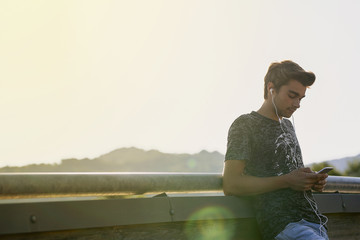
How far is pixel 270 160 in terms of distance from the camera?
12.3 feet

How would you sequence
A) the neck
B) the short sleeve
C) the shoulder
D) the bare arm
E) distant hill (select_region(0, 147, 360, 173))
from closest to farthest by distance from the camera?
the bare arm
the short sleeve
the shoulder
the neck
distant hill (select_region(0, 147, 360, 173))

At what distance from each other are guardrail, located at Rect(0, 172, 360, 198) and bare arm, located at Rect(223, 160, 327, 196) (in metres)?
0.07

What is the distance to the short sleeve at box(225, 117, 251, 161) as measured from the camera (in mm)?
3636

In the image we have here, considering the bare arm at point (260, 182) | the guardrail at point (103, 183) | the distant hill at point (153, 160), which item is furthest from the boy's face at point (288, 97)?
the distant hill at point (153, 160)

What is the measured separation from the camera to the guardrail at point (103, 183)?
2.48m

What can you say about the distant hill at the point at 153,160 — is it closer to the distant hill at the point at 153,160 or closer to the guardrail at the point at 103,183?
the distant hill at the point at 153,160

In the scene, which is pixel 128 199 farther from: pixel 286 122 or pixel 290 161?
pixel 286 122

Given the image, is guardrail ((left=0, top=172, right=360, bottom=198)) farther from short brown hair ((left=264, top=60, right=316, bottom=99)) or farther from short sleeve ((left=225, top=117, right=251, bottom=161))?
short brown hair ((left=264, top=60, right=316, bottom=99))

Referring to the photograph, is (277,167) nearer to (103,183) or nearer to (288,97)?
(288,97)

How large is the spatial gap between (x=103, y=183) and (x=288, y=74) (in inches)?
78.2

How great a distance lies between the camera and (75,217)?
2.61 metres

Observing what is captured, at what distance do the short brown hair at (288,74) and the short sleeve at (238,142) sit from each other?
545mm

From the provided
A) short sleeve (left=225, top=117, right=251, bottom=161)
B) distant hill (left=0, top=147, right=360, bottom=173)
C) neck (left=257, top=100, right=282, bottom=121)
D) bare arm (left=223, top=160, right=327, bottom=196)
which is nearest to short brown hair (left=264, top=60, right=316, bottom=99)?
neck (left=257, top=100, right=282, bottom=121)

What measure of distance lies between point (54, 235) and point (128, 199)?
46 centimetres
